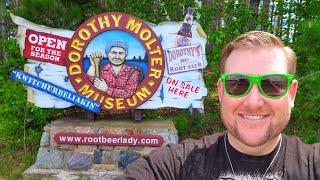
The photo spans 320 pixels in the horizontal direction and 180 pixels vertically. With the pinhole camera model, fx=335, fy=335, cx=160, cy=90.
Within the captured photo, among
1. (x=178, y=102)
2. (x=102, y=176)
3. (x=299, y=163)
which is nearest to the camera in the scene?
(x=299, y=163)

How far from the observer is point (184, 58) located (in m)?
4.23

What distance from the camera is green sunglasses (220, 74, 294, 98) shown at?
143 cm

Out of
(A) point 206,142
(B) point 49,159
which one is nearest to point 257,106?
(A) point 206,142

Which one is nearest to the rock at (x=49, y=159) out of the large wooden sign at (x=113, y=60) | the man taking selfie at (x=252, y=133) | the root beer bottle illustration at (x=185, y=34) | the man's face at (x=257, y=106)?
the large wooden sign at (x=113, y=60)

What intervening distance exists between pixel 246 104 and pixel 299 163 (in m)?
0.33

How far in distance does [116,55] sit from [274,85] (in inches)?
116

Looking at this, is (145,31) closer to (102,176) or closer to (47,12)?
(47,12)

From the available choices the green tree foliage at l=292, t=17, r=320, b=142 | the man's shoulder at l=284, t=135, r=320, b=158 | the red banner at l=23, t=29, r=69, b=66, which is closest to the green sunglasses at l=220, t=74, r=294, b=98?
the man's shoulder at l=284, t=135, r=320, b=158

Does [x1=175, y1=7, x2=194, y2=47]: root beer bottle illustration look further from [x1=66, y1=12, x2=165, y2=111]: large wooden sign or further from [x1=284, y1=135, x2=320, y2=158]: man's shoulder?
[x1=284, y1=135, x2=320, y2=158]: man's shoulder

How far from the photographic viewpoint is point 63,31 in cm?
420

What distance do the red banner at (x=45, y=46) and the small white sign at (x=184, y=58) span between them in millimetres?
1332

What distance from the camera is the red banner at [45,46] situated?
13.8 feet

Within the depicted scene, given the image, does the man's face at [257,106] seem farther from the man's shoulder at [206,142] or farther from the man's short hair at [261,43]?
the man's shoulder at [206,142]

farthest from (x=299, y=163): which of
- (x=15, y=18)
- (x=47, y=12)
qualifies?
(x=47, y=12)
